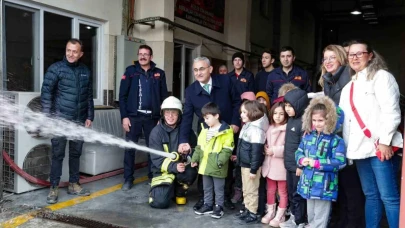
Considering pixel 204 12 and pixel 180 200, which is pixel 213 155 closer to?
pixel 180 200

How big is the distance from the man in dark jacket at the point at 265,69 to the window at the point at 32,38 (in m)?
3.09

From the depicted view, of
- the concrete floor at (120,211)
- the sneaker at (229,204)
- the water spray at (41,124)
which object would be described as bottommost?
the concrete floor at (120,211)

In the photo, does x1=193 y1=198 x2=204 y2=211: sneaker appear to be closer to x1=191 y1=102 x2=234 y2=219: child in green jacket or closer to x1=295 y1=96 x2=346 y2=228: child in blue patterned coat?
x1=191 y1=102 x2=234 y2=219: child in green jacket

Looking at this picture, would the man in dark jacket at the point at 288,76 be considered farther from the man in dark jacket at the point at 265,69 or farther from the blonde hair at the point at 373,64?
the blonde hair at the point at 373,64

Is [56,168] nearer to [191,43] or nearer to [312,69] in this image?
[191,43]

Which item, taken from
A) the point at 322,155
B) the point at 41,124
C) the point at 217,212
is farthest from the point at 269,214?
the point at 41,124

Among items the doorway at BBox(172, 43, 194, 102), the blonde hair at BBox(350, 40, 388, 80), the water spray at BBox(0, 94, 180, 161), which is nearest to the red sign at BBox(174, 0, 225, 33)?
the doorway at BBox(172, 43, 194, 102)

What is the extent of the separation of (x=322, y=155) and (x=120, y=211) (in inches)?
96.6

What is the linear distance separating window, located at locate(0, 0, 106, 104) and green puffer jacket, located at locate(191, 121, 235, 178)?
9.32 feet

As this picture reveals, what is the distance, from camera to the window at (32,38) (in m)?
5.14

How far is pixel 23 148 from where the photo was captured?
4852 millimetres

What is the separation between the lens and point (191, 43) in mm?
9172

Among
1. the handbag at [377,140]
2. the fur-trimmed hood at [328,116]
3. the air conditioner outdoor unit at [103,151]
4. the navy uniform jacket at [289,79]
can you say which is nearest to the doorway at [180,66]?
the air conditioner outdoor unit at [103,151]

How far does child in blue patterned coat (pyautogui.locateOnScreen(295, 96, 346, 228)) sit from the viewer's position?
3.46 metres
